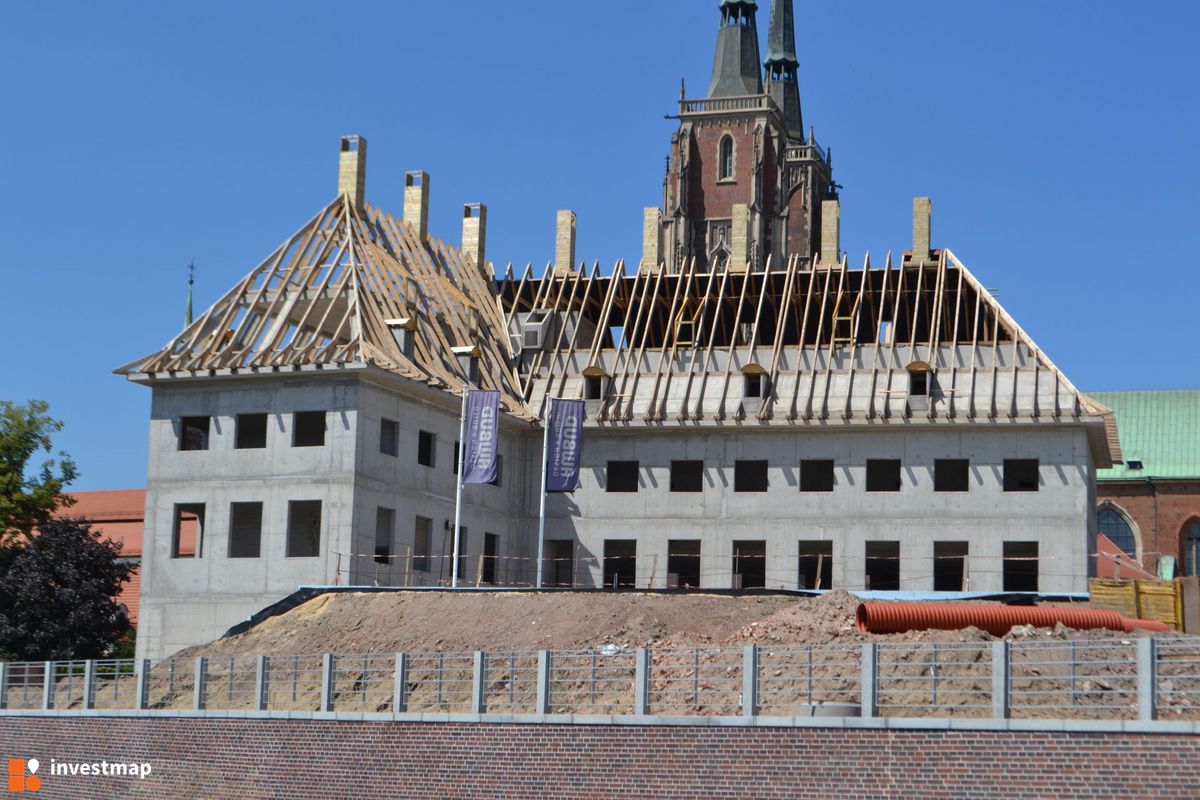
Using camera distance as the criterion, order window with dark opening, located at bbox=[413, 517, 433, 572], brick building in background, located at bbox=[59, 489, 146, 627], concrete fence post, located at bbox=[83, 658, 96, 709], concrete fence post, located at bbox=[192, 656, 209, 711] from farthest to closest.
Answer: brick building in background, located at bbox=[59, 489, 146, 627]
window with dark opening, located at bbox=[413, 517, 433, 572]
concrete fence post, located at bbox=[83, 658, 96, 709]
concrete fence post, located at bbox=[192, 656, 209, 711]

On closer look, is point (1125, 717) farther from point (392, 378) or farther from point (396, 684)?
point (392, 378)

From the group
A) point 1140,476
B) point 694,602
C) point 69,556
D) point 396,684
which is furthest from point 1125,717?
point 1140,476

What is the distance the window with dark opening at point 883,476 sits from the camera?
53625 mm

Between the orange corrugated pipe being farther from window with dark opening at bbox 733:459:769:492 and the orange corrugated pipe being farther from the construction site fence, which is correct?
window with dark opening at bbox 733:459:769:492

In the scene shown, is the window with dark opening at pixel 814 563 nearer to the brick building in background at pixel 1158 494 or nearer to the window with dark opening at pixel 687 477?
the window with dark opening at pixel 687 477

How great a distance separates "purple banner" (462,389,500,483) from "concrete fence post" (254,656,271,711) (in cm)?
1495

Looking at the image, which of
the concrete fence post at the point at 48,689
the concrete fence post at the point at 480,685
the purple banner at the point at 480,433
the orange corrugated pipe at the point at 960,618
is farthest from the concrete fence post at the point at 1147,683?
the purple banner at the point at 480,433

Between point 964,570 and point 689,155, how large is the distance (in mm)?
74411

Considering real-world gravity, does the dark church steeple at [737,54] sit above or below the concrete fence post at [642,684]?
above

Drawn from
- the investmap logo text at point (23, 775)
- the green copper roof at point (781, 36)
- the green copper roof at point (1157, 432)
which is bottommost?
the investmap logo text at point (23, 775)

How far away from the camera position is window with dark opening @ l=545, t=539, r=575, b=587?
180 feet

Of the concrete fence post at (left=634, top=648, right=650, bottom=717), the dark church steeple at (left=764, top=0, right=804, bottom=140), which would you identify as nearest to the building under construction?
the concrete fence post at (left=634, top=648, right=650, bottom=717)

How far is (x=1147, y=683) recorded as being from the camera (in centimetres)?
2309

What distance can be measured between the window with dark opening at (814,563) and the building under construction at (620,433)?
0.07 metres
